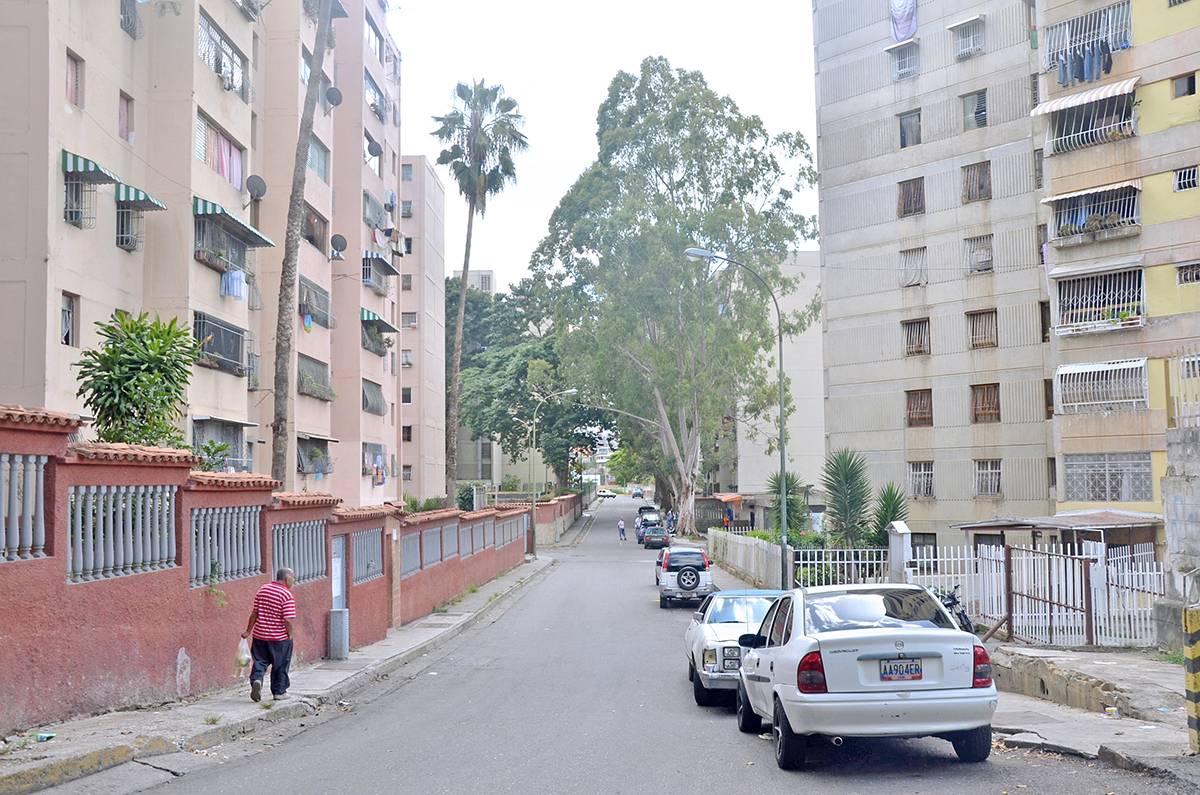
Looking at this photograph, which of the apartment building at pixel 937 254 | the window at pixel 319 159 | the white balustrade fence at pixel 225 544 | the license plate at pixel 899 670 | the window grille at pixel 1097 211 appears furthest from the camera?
the apartment building at pixel 937 254

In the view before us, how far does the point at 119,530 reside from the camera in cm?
1151

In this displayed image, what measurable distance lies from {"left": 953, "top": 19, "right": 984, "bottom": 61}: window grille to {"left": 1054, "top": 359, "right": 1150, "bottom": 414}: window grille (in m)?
13.3

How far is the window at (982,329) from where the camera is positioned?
40344 millimetres

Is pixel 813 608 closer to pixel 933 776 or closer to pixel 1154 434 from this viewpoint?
pixel 933 776

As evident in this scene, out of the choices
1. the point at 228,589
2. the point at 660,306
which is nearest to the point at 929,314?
the point at 660,306

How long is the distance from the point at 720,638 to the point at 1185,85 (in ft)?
85.9

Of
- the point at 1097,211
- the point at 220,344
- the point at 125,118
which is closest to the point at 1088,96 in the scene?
the point at 1097,211

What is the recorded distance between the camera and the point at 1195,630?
28.0ft

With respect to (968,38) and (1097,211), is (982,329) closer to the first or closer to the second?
(1097,211)

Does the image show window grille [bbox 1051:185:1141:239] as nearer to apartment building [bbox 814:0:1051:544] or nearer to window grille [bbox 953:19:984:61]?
apartment building [bbox 814:0:1051:544]

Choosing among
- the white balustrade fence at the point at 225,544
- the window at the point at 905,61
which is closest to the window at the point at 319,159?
the white balustrade fence at the point at 225,544

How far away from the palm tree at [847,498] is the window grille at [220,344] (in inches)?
605

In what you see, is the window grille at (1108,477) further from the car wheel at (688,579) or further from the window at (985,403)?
the car wheel at (688,579)

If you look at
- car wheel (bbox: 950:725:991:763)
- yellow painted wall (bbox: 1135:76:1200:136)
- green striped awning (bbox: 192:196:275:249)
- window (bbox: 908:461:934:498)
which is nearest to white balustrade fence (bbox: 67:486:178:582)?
car wheel (bbox: 950:725:991:763)
